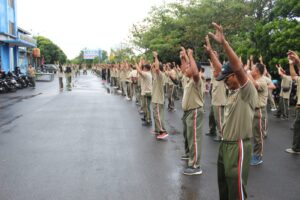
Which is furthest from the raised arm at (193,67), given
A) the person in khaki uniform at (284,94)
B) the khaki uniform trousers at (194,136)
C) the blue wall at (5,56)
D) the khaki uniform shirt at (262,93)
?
the blue wall at (5,56)

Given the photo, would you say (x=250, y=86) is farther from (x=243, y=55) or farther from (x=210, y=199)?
(x=243, y=55)

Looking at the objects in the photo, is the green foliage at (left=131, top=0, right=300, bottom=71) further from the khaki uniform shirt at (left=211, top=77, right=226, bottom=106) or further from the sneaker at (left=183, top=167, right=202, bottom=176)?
the sneaker at (left=183, top=167, right=202, bottom=176)

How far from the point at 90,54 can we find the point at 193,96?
110 metres

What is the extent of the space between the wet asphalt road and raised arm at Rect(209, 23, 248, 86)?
2.04m

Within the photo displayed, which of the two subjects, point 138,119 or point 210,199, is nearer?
point 210,199

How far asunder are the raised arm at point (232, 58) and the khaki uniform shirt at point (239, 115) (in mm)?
186

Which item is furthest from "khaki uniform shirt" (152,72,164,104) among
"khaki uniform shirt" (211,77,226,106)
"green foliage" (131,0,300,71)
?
"green foliage" (131,0,300,71)

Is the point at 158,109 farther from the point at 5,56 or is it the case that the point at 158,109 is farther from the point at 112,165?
the point at 5,56

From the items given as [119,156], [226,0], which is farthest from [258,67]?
[226,0]

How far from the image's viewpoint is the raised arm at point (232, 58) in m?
3.34

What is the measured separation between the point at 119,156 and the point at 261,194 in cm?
287

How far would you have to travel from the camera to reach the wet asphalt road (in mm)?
5012

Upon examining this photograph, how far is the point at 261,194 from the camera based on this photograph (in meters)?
5.00

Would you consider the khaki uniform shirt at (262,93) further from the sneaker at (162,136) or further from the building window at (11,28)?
the building window at (11,28)
